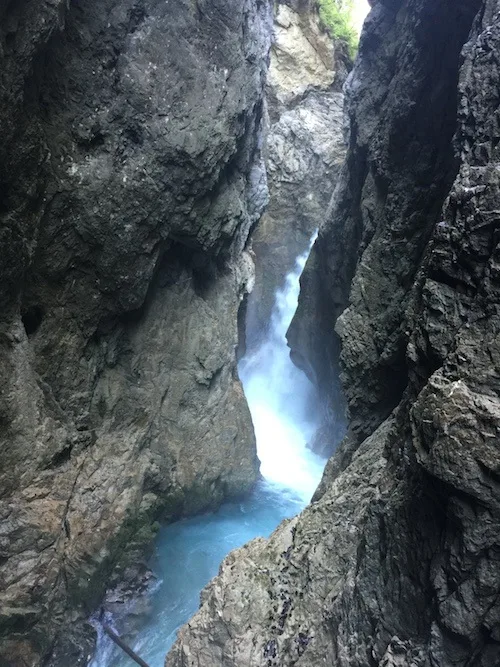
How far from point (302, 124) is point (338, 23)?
4.39 metres

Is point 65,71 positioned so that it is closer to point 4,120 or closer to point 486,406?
point 4,120

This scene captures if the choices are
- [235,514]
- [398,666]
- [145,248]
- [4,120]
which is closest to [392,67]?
[145,248]

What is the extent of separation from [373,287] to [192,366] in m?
5.15

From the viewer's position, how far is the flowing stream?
375 inches

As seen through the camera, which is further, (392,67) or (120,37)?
(392,67)

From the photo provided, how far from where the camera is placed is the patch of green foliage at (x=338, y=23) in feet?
70.0

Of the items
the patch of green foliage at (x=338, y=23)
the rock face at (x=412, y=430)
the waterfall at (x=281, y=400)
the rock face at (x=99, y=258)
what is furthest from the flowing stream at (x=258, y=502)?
the patch of green foliage at (x=338, y=23)

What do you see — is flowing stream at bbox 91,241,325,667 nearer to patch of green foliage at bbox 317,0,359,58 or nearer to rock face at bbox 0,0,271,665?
rock face at bbox 0,0,271,665

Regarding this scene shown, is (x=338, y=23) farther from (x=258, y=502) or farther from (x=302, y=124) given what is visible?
(x=258, y=502)

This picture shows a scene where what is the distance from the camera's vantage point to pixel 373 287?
29.5 feet

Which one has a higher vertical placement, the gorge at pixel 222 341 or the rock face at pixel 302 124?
the rock face at pixel 302 124

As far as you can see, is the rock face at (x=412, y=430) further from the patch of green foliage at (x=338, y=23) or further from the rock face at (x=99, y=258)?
the patch of green foliage at (x=338, y=23)

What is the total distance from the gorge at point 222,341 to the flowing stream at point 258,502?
0.10 metres

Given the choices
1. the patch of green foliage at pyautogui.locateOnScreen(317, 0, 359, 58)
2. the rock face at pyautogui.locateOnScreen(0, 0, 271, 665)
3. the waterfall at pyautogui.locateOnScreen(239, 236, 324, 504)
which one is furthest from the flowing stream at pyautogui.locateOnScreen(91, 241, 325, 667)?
the patch of green foliage at pyautogui.locateOnScreen(317, 0, 359, 58)
